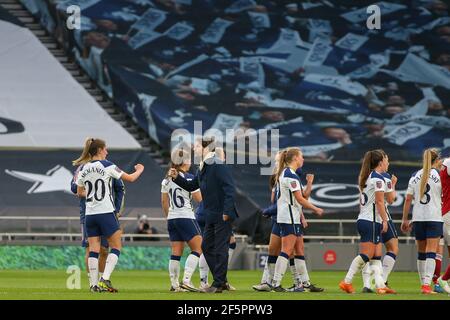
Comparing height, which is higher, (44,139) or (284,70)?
(284,70)

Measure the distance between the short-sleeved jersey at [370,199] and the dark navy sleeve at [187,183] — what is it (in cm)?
263

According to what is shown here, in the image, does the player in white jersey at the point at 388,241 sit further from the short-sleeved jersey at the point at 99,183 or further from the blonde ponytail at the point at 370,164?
the short-sleeved jersey at the point at 99,183

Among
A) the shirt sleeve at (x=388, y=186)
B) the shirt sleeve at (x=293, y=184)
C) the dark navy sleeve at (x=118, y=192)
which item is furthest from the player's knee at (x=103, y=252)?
the shirt sleeve at (x=388, y=186)

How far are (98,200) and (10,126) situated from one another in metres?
19.7

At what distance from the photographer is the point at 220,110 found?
39156 mm

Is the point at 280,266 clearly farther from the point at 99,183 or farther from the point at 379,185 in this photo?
the point at 99,183

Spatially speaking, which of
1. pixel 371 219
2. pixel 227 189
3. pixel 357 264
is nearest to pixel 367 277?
pixel 357 264

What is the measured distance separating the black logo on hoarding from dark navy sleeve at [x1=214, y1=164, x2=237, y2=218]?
20006 millimetres

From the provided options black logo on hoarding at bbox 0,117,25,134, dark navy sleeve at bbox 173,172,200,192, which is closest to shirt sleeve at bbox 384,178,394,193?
dark navy sleeve at bbox 173,172,200,192

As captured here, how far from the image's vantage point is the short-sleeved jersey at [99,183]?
59.7 ft

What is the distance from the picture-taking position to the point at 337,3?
44.3 metres

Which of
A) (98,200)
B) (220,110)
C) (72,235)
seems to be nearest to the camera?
(98,200)

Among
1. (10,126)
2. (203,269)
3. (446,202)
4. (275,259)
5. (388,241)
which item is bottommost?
(203,269)
